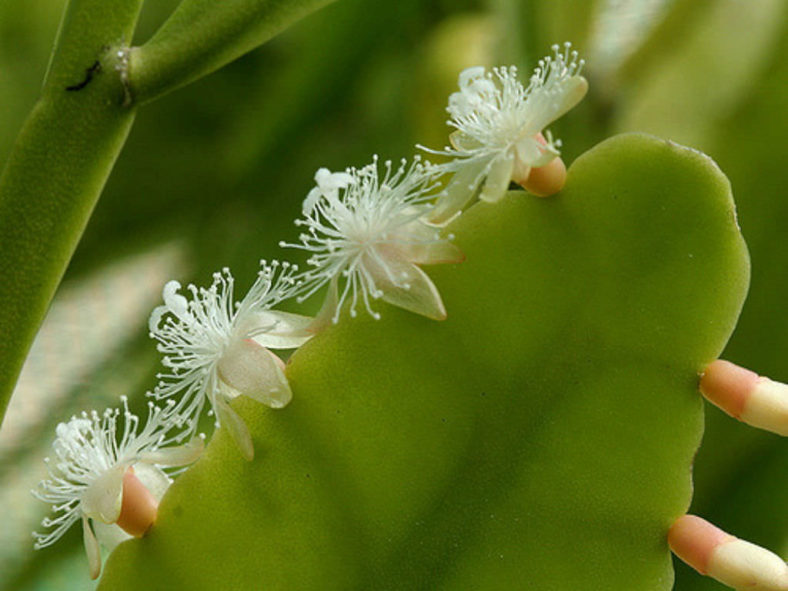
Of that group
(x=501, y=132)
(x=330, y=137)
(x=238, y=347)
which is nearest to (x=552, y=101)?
(x=501, y=132)

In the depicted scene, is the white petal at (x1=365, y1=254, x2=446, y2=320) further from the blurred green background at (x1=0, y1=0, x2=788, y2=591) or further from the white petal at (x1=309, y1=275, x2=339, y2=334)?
the blurred green background at (x1=0, y1=0, x2=788, y2=591)

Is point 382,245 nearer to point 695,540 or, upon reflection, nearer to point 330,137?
point 695,540

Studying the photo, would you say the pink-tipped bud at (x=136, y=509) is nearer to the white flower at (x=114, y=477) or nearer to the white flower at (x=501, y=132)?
the white flower at (x=114, y=477)

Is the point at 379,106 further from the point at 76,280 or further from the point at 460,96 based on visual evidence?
the point at 460,96

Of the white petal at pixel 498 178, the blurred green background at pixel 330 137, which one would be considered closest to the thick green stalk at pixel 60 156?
the white petal at pixel 498 178

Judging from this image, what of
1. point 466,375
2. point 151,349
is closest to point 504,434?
point 466,375

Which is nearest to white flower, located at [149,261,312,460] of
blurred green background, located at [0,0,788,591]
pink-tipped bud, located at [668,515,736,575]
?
pink-tipped bud, located at [668,515,736,575]

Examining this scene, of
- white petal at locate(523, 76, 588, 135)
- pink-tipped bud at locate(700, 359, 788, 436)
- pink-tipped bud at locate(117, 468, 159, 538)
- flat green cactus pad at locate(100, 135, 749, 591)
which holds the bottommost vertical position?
pink-tipped bud at locate(700, 359, 788, 436)
